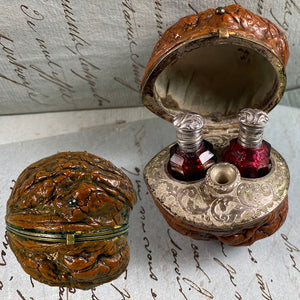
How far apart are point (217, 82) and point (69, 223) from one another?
0.68 meters

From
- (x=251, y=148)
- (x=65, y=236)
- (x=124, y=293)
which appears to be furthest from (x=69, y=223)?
(x=251, y=148)

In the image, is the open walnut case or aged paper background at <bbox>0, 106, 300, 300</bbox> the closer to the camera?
the open walnut case

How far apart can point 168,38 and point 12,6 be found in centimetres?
57

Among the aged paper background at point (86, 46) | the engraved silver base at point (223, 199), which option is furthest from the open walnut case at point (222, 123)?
the aged paper background at point (86, 46)

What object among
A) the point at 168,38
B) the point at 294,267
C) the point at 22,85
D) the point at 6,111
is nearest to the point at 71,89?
the point at 22,85

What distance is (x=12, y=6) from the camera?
4.58 ft

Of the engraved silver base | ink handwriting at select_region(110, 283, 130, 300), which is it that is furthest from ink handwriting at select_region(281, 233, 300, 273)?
ink handwriting at select_region(110, 283, 130, 300)

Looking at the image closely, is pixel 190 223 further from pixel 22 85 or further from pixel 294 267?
pixel 22 85

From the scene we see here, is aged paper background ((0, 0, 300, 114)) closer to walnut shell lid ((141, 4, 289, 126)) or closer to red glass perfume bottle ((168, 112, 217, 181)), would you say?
walnut shell lid ((141, 4, 289, 126))

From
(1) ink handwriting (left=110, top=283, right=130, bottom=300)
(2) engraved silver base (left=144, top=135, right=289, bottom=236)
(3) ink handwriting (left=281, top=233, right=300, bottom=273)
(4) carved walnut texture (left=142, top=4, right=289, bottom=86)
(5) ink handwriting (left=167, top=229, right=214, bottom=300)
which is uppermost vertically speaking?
A: (4) carved walnut texture (left=142, top=4, right=289, bottom=86)

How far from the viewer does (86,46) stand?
1518 mm

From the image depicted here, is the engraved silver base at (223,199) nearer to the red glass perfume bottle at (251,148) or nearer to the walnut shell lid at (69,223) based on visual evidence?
the red glass perfume bottle at (251,148)

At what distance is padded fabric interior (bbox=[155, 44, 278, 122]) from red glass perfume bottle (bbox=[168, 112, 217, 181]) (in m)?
0.22

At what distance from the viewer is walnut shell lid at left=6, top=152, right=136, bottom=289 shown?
1040mm
